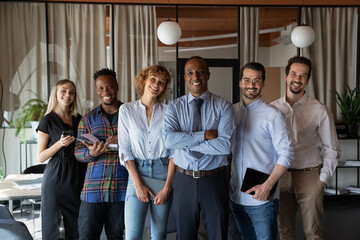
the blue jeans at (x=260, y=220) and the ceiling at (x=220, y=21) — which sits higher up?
the ceiling at (x=220, y=21)

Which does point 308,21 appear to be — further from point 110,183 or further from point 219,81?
point 110,183

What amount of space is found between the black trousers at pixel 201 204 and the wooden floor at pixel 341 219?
2.46 meters

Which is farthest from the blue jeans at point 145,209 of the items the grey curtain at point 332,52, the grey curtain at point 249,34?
the grey curtain at point 332,52

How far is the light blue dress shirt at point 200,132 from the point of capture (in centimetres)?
261

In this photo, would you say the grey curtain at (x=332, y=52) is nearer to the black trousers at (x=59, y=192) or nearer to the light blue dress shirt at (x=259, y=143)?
the light blue dress shirt at (x=259, y=143)

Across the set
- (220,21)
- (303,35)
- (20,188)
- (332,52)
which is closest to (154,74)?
(20,188)

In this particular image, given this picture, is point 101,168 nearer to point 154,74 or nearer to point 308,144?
point 154,74

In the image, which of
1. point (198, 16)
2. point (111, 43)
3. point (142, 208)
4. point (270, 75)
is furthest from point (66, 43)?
point (142, 208)

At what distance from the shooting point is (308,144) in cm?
314

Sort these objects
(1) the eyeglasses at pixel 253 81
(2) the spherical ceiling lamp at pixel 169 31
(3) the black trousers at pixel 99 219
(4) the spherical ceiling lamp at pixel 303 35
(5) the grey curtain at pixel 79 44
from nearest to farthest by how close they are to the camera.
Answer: (1) the eyeglasses at pixel 253 81
(3) the black trousers at pixel 99 219
(2) the spherical ceiling lamp at pixel 169 31
(4) the spherical ceiling lamp at pixel 303 35
(5) the grey curtain at pixel 79 44

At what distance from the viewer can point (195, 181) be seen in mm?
2621

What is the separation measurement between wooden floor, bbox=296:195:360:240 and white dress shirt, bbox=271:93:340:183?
193cm

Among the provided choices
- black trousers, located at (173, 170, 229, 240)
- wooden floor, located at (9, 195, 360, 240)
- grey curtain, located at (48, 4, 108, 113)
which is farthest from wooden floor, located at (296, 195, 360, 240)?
grey curtain, located at (48, 4, 108, 113)

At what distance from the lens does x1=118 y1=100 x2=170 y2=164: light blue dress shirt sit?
285 cm
